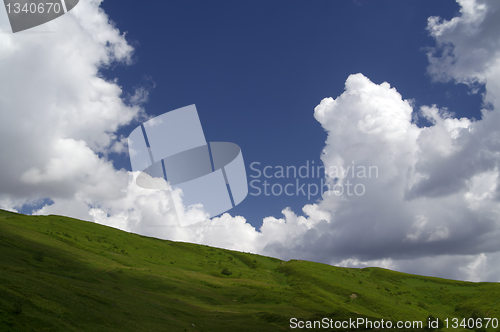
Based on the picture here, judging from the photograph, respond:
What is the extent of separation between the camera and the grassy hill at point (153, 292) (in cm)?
2950

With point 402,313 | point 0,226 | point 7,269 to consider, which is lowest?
point 402,313

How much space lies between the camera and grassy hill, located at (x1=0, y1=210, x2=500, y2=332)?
29.5 meters

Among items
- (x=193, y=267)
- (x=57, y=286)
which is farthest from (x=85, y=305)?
(x=193, y=267)

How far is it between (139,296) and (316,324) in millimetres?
25776

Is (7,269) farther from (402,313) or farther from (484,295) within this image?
(484,295)

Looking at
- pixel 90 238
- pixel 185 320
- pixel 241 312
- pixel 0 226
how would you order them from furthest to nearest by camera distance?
1. pixel 90 238
2. pixel 0 226
3. pixel 241 312
4. pixel 185 320

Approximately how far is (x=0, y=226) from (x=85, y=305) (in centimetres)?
4035

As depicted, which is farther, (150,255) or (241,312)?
(150,255)

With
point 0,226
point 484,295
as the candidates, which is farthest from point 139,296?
point 484,295

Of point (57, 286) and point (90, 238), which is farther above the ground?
point (90, 238)

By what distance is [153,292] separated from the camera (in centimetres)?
5425

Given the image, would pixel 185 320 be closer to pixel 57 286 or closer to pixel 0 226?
pixel 57 286

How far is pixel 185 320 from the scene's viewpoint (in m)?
41.7

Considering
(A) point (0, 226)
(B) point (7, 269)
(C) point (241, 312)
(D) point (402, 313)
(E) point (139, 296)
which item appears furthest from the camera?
(D) point (402, 313)
